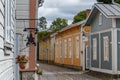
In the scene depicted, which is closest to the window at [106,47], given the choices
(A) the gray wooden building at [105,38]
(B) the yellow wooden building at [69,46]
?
(A) the gray wooden building at [105,38]

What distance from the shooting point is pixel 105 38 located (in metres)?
26.8

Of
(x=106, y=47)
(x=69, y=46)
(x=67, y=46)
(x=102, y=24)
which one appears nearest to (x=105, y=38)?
(x=106, y=47)

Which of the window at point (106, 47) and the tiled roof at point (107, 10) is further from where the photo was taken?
the window at point (106, 47)

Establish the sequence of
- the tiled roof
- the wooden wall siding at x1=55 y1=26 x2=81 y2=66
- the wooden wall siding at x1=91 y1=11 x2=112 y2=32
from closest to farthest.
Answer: the tiled roof
the wooden wall siding at x1=91 y1=11 x2=112 y2=32
the wooden wall siding at x1=55 y1=26 x2=81 y2=66

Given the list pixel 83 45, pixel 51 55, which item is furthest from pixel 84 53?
pixel 51 55

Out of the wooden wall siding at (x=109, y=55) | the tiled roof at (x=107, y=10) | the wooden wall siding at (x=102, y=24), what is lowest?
the wooden wall siding at (x=109, y=55)

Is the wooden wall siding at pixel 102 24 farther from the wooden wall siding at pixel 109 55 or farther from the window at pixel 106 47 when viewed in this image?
the window at pixel 106 47

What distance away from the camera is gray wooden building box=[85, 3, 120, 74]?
24938mm

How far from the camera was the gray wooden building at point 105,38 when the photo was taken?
24938 mm

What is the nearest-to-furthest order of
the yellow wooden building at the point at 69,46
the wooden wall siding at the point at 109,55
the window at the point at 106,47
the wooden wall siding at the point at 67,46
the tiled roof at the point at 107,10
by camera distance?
the tiled roof at the point at 107,10, the wooden wall siding at the point at 109,55, the window at the point at 106,47, the yellow wooden building at the point at 69,46, the wooden wall siding at the point at 67,46

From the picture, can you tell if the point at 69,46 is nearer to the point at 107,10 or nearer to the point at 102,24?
the point at 102,24

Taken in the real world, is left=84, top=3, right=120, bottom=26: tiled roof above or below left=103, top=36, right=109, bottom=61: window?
above

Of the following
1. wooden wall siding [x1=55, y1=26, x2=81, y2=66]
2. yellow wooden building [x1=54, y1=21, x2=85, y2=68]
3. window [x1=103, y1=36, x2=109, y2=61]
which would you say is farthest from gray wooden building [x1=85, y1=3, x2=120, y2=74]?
wooden wall siding [x1=55, y1=26, x2=81, y2=66]

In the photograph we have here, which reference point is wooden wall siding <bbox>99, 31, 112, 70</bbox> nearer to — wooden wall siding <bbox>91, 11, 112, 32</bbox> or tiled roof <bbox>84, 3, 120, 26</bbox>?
wooden wall siding <bbox>91, 11, 112, 32</bbox>
